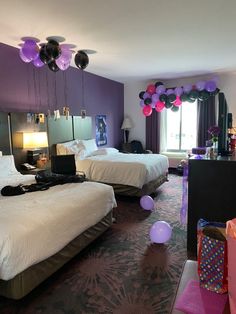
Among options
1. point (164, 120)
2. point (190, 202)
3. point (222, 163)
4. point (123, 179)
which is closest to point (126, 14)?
point (222, 163)

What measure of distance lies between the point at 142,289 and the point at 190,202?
3.22 ft

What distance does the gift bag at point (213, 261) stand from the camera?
36.9 inches

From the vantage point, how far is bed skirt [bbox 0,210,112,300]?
1812 mm

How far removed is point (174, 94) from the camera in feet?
19.5

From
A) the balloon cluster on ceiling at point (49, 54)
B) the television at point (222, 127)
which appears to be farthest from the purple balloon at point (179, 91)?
the television at point (222, 127)

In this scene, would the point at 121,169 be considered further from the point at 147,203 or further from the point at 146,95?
the point at 146,95

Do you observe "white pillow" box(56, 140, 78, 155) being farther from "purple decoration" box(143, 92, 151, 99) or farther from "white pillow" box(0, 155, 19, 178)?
"purple decoration" box(143, 92, 151, 99)

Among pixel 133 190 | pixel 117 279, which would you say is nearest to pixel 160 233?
pixel 117 279

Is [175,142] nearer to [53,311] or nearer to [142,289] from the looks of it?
[142,289]

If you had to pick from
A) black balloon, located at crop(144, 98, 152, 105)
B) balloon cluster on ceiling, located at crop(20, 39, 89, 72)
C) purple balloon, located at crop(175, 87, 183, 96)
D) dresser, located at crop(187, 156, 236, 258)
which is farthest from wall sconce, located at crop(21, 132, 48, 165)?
purple balloon, located at crop(175, 87, 183, 96)

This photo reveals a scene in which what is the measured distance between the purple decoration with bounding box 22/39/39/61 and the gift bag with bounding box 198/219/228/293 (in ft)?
10.8

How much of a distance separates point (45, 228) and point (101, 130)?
178 inches

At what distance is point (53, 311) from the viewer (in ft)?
6.12

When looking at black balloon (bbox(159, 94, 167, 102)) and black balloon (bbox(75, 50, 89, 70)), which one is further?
black balloon (bbox(159, 94, 167, 102))
